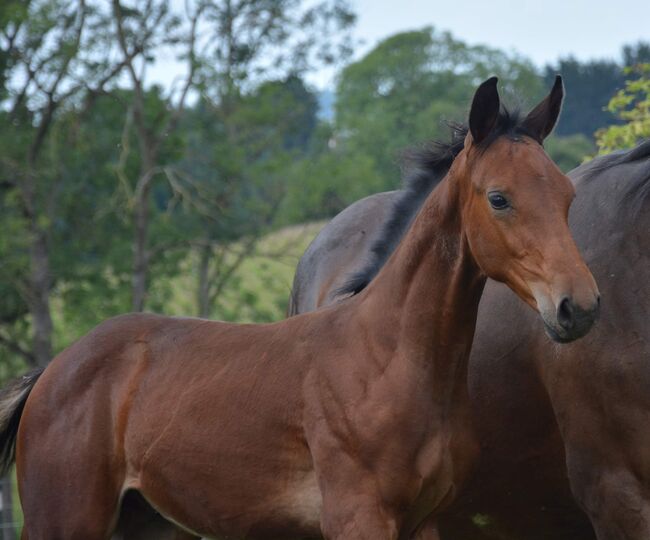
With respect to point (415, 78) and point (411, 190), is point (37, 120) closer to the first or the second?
point (411, 190)

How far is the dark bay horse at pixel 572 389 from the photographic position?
3871 millimetres

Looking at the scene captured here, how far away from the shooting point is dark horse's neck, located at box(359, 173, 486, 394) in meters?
3.74

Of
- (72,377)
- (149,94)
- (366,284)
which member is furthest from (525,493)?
(149,94)

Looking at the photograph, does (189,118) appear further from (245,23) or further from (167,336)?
(167,336)

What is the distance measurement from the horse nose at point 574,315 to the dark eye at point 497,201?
387 millimetres

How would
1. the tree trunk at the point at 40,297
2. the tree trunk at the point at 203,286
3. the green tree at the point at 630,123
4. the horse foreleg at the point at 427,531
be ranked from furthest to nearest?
1. the tree trunk at the point at 203,286
2. the tree trunk at the point at 40,297
3. the green tree at the point at 630,123
4. the horse foreleg at the point at 427,531

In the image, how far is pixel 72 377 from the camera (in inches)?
→ 177

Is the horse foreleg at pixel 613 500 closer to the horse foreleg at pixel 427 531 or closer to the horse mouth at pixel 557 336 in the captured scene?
the horse foreleg at pixel 427 531

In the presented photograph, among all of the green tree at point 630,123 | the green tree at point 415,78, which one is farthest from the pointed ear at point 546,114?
the green tree at point 415,78

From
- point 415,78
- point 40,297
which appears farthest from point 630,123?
point 415,78

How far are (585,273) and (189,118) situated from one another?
1706 centimetres

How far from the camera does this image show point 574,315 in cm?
319

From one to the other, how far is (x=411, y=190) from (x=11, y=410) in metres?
1.94

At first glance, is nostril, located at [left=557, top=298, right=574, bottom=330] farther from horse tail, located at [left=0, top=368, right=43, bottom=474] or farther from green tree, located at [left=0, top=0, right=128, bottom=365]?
green tree, located at [left=0, top=0, right=128, bottom=365]
